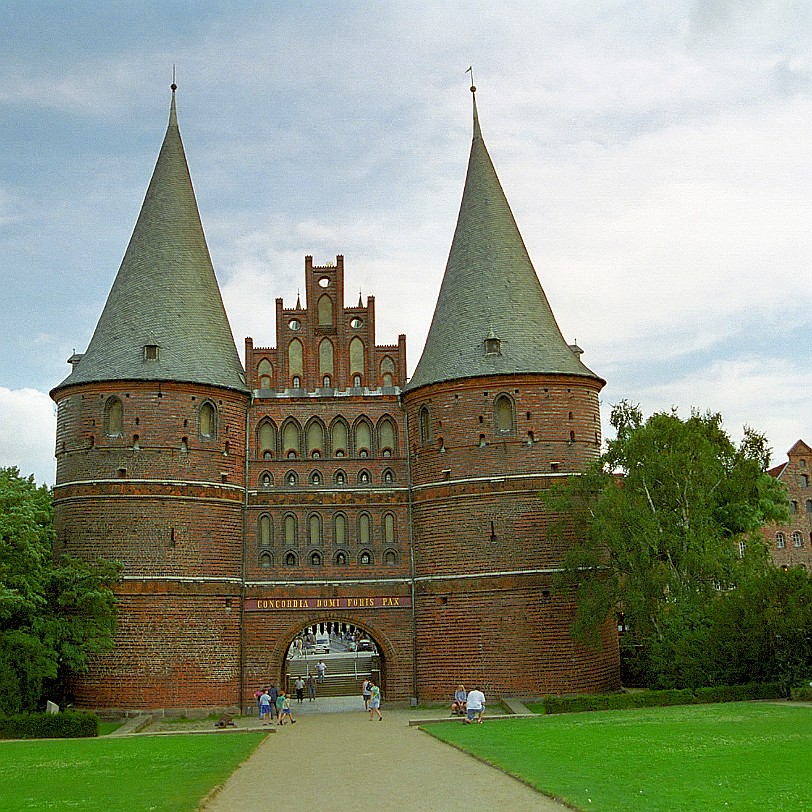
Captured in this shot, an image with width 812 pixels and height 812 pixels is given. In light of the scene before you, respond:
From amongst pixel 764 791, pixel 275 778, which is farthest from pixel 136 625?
pixel 764 791

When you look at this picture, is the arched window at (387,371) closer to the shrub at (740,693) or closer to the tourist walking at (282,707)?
the tourist walking at (282,707)

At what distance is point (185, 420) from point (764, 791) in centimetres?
2695

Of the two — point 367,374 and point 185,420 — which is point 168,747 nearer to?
point 185,420

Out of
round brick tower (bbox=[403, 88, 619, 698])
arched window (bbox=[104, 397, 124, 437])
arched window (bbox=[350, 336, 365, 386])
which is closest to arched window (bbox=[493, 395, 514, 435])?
round brick tower (bbox=[403, 88, 619, 698])

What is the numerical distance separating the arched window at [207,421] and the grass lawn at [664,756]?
49.2 ft

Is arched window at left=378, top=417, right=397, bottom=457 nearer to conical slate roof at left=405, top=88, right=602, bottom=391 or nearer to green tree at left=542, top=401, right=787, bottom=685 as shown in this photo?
conical slate roof at left=405, top=88, right=602, bottom=391

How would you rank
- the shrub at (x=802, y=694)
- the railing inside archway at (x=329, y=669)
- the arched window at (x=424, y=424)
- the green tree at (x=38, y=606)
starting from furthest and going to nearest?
the railing inside archway at (x=329, y=669) → the arched window at (x=424, y=424) → the green tree at (x=38, y=606) → the shrub at (x=802, y=694)

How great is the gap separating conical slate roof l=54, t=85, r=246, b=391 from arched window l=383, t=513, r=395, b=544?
7.38m

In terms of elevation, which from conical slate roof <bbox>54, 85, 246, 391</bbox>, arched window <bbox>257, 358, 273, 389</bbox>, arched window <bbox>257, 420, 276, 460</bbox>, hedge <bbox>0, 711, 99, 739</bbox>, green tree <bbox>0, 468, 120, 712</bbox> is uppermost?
conical slate roof <bbox>54, 85, 246, 391</bbox>

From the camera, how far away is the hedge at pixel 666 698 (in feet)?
101

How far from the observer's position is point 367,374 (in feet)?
132

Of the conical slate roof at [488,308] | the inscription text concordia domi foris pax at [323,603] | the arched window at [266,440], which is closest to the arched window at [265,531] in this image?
the inscription text concordia domi foris pax at [323,603]

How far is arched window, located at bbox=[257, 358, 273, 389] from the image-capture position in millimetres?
39844

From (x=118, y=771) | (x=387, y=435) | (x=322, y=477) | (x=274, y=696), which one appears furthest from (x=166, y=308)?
(x=118, y=771)
